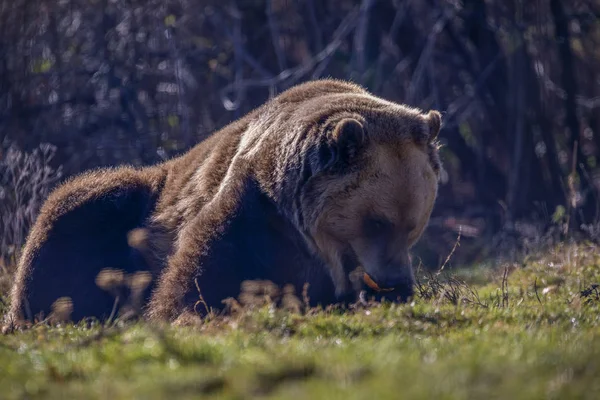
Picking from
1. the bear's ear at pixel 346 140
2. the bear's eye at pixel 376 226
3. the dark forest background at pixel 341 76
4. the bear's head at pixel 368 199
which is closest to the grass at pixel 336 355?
the bear's head at pixel 368 199

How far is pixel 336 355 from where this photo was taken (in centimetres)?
430

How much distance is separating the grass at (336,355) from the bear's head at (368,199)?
599 mm

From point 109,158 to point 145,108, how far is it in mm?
1127

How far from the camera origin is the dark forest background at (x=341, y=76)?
14508 millimetres

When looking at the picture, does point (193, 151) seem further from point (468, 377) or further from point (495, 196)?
point (495, 196)

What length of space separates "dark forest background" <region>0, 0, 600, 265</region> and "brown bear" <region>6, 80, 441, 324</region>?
235 inches

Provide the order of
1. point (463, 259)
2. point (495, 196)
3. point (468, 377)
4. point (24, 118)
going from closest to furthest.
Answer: point (468, 377) < point (463, 259) < point (24, 118) < point (495, 196)

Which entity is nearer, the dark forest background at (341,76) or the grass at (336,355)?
the grass at (336,355)

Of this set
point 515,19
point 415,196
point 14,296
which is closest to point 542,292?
point 415,196

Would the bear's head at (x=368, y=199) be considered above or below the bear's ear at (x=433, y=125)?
below

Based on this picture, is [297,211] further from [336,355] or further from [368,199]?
[336,355]

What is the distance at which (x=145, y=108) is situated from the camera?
15.3 metres

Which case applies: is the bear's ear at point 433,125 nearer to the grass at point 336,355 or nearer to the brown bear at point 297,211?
the brown bear at point 297,211

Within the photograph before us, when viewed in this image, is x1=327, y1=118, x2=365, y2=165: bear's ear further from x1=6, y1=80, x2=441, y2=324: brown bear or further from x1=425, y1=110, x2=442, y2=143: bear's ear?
x1=425, y1=110, x2=442, y2=143: bear's ear
